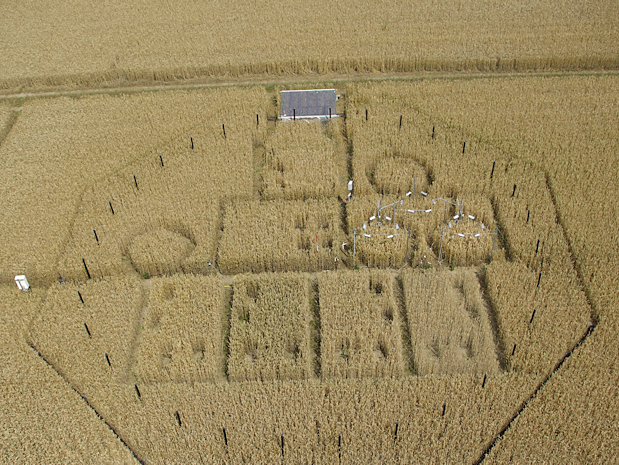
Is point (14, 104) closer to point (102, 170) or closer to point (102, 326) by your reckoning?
point (102, 170)

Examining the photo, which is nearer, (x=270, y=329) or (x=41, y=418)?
(x=41, y=418)

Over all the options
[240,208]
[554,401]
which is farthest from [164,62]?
[554,401]

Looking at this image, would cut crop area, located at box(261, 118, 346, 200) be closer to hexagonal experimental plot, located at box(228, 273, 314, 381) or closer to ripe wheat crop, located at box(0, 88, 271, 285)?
ripe wheat crop, located at box(0, 88, 271, 285)

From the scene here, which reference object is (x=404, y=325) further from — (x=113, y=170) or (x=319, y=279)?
(x=113, y=170)

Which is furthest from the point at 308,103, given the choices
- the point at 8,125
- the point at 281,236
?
the point at 8,125

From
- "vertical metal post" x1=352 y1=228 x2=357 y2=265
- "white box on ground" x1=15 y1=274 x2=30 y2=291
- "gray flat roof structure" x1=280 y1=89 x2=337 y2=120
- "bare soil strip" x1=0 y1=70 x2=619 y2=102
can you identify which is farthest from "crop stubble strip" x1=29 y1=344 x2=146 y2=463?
"bare soil strip" x1=0 y1=70 x2=619 y2=102

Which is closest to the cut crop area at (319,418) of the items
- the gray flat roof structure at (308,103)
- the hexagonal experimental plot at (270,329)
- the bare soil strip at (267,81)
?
the hexagonal experimental plot at (270,329)
